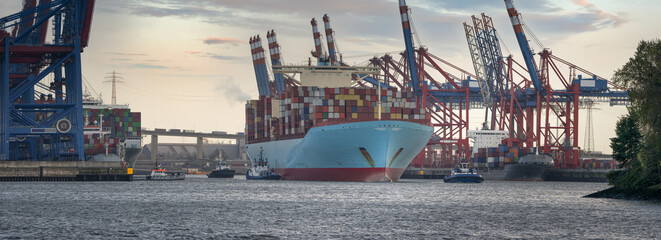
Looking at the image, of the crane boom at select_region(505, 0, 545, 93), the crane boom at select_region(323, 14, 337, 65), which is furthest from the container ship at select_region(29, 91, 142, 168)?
the crane boom at select_region(505, 0, 545, 93)

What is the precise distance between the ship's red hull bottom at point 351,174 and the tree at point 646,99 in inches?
1786

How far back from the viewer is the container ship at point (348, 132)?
4373 inches

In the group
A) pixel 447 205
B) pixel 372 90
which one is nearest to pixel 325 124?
pixel 372 90

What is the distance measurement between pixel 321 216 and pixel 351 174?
54836 mm

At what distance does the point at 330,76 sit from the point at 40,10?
43504 millimetres

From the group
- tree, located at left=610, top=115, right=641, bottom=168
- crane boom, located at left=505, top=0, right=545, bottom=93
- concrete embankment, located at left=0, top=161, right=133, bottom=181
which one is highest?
crane boom, located at left=505, top=0, right=545, bottom=93

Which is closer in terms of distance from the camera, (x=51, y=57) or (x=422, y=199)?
(x=422, y=199)

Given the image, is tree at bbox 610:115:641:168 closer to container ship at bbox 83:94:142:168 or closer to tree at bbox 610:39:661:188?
tree at bbox 610:39:661:188

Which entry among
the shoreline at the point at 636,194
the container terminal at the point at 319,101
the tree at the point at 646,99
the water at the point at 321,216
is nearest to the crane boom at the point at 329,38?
the container terminal at the point at 319,101

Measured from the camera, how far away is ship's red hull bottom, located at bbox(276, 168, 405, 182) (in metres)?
114

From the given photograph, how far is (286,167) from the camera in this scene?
13000 centimetres

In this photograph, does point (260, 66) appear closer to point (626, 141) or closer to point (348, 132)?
point (348, 132)

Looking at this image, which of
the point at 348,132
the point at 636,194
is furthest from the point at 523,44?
the point at 636,194

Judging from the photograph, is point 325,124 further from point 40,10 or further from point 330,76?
point 40,10
